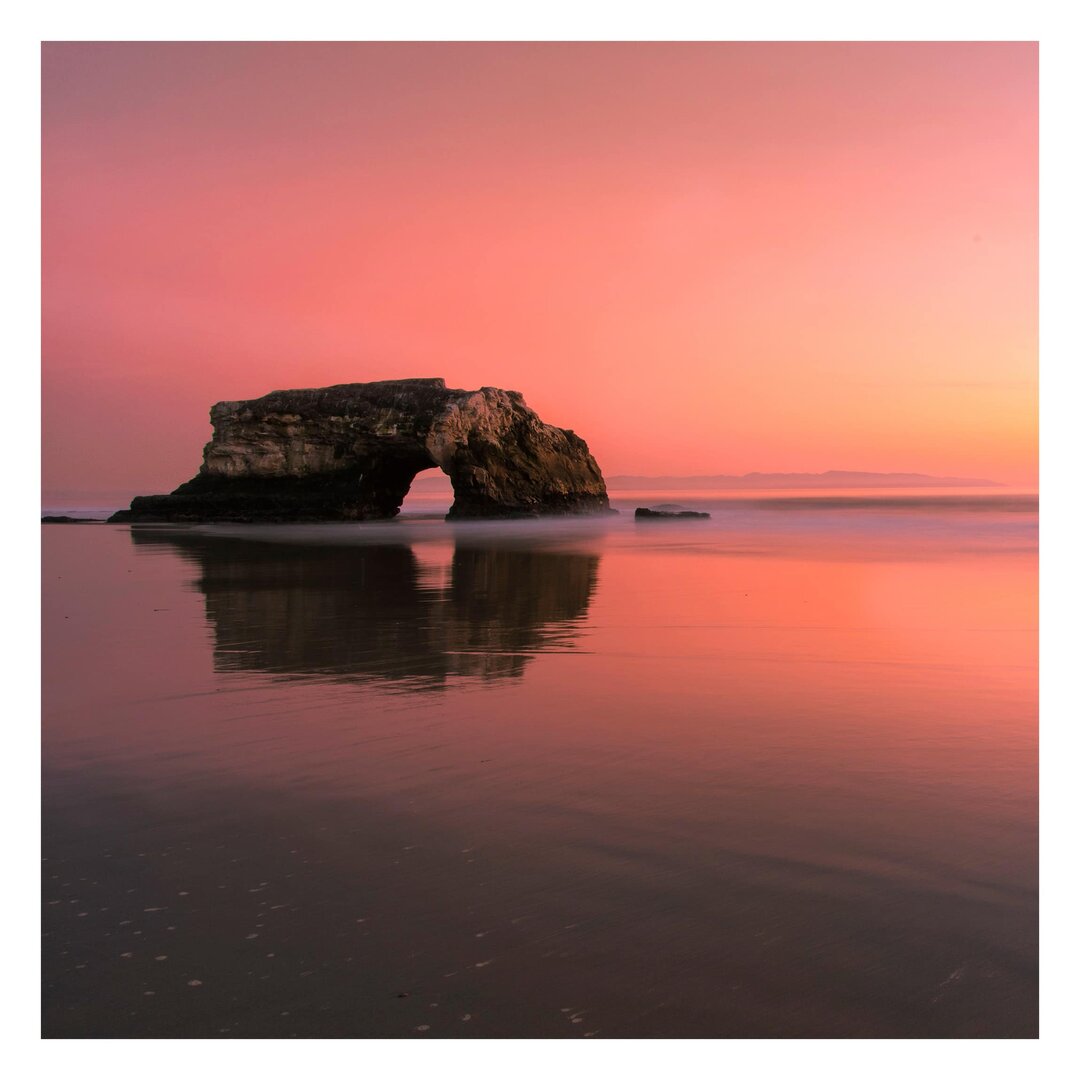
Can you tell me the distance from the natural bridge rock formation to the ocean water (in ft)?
102

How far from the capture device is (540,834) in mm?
3568

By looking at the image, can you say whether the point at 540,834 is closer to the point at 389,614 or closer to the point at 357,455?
the point at 389,614

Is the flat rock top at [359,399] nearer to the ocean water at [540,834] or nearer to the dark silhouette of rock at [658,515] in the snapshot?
the dark silhouette of rock at [658,515]

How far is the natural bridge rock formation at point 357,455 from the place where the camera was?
128 ft

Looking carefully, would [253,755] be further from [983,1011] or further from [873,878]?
[983,1011]

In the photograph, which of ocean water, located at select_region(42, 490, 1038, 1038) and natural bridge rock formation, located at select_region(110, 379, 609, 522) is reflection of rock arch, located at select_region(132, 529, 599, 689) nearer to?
ocean water, located at select_region(42, 490, 1038, 1038)

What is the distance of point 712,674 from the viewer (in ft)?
21.8

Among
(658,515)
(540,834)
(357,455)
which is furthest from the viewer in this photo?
(357,455)

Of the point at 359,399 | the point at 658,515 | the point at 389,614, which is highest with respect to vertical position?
the point at 359,399

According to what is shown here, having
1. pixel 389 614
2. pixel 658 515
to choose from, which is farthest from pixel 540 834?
pixel 658 515

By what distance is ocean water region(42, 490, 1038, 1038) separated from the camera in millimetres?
2574

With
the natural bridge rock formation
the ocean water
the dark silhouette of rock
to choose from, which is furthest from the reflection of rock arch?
the natural bridge rock formation

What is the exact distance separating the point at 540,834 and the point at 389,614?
259 inches

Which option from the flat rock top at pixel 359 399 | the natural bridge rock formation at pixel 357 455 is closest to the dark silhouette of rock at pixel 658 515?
the natural bridge rock formation at pixel 357 455
